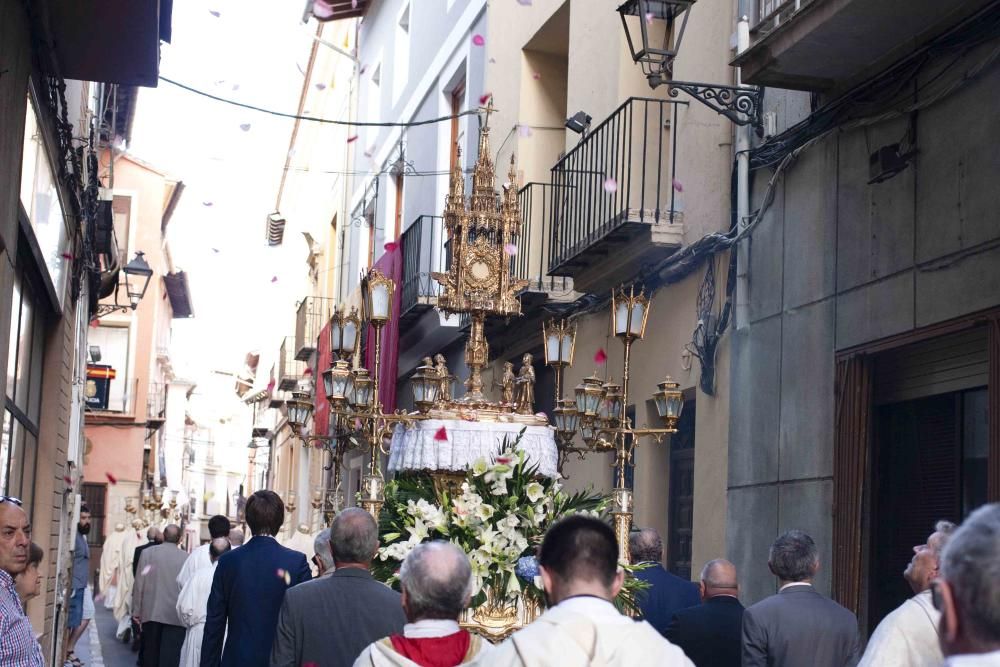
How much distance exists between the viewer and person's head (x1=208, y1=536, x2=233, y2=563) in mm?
11938

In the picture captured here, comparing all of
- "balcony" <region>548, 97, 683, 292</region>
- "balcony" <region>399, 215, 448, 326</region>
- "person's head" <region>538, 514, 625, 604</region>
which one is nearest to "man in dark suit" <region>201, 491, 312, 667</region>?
"person's head" <region>538, 514, 625, 604</region>

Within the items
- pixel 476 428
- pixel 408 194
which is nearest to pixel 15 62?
pixel 476 428

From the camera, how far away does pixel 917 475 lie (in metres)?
9.02

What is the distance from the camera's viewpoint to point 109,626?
2630 centimetres

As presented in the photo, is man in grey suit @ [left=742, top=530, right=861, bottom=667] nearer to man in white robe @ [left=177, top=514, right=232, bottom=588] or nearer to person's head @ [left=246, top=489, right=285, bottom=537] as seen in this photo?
person's head @ [left=246, top=489, right=285, bottom=537]

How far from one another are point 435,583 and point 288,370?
1323 inches

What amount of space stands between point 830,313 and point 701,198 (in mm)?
2611

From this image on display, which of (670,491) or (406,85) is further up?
(406,85)

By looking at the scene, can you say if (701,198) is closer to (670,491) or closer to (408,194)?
(670,491)

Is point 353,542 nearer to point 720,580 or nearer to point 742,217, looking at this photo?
point 720,580

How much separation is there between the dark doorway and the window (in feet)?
17.4

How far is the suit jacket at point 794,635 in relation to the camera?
6.29m

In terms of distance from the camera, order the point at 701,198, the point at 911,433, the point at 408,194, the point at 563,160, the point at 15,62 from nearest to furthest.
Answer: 1. the point at 15,62
2. the point at 911,433
3. the point at 701,198
4. the point at 563,160
5. the point at 408,194

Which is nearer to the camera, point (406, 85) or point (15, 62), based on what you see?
point (15, 62)
